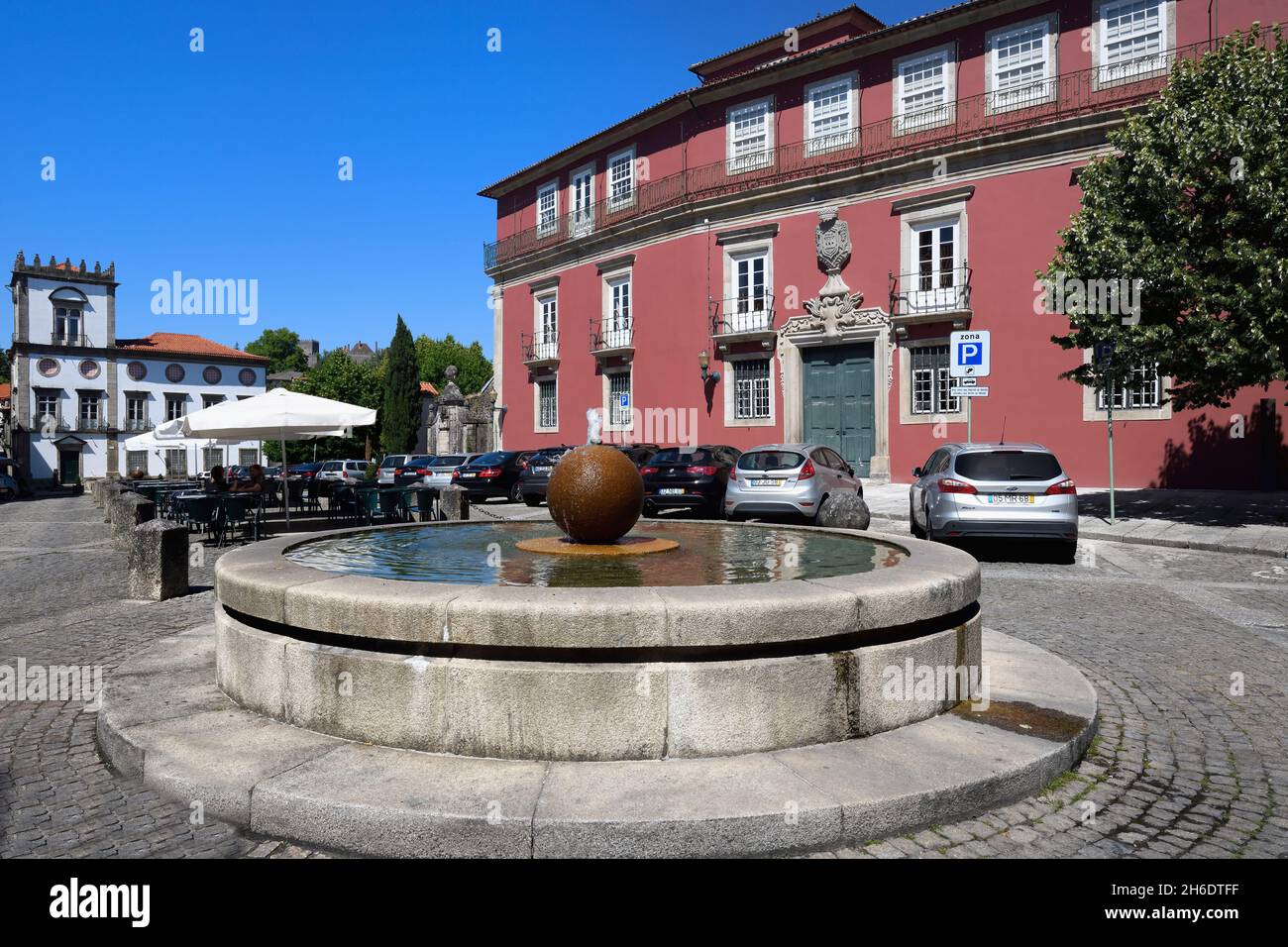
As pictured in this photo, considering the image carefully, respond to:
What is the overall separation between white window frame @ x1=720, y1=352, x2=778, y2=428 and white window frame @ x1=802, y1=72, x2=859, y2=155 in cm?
622

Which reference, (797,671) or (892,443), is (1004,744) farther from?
(892,443)

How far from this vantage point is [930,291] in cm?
2141

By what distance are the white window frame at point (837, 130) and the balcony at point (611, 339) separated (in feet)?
27.6

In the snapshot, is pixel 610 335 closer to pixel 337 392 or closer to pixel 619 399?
pixel 619 399

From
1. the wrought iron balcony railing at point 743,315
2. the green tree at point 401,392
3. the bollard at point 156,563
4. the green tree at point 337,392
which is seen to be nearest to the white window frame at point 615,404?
the wrought iron balcony railing at point 743,315

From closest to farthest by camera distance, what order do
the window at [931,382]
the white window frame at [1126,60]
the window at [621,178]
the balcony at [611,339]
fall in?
the white window frame at [1126,60] → the window at [931,382] → the balcony at [611,339] → the window at [621,178]

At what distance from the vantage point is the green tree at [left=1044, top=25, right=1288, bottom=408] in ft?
40.3

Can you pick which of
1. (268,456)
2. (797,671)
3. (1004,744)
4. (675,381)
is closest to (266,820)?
(797,671)

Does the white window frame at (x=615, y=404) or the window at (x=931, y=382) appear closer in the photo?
the window at (x=931, y=382)

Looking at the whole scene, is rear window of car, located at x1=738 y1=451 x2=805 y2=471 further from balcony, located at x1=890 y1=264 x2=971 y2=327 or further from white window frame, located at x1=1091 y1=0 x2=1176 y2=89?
white window frame, located at x1=1091 y1=0 x2=1176 y2=89

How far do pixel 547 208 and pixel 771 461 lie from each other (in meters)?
22.8

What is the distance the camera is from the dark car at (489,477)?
21.9m

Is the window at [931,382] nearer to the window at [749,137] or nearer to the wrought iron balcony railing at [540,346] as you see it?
the window at [749,137]

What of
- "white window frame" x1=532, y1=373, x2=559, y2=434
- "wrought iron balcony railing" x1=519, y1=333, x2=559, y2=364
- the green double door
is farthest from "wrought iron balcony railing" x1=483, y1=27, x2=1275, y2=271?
"white window frame" x1=532, y1=373, x2=559, y2=434
